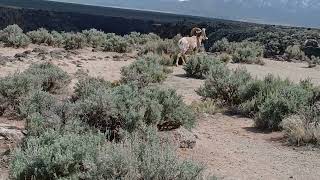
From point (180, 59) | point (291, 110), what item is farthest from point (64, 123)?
point (180, 59)

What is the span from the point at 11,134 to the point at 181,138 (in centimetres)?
268

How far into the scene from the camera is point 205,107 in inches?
505

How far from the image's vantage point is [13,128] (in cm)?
851

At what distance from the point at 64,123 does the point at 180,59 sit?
51.6 feet

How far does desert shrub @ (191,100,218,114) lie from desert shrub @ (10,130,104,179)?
6.08 metres

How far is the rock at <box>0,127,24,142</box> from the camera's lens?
8148 mm

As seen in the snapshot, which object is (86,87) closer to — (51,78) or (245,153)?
(51,78)

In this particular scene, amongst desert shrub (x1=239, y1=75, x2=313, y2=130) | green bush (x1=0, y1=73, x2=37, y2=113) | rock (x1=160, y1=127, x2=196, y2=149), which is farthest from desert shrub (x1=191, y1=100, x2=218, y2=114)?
green bush (x1=0, y1=73, x2=37, y2=113)

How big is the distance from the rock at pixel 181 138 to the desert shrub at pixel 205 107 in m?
3.10

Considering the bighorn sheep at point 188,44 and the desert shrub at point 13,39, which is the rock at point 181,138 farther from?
the desert shrub at point 13,39

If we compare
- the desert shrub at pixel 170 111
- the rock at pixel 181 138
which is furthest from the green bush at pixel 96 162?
the desert shrub at pixel 170 111

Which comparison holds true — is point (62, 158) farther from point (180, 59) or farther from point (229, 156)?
point (180, 59)

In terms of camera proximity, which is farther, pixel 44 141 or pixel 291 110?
pixel 291 110

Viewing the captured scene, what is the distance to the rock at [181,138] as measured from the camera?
29.3ft
